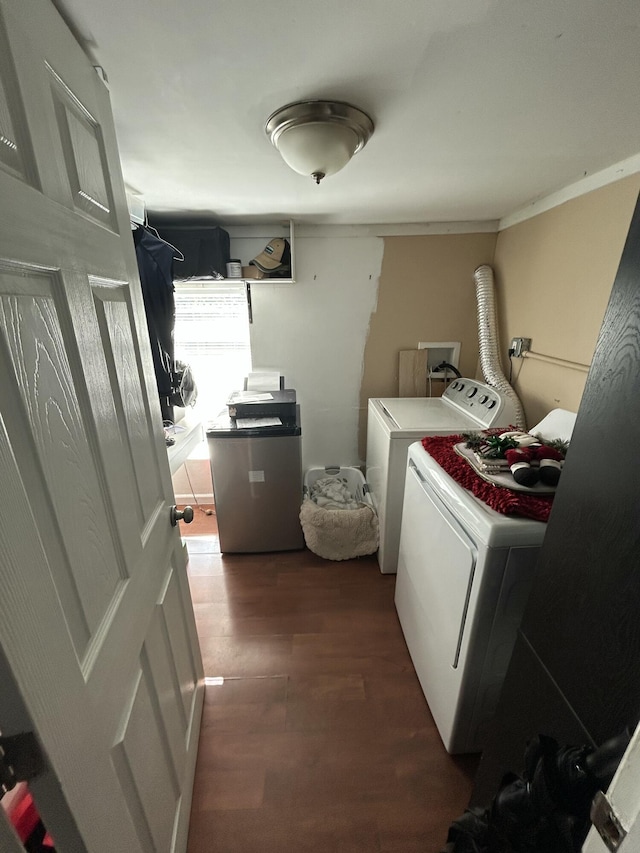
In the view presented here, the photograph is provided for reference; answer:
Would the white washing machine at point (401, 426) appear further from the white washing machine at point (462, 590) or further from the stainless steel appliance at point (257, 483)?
the stainless steel appliance at point (257, 483)

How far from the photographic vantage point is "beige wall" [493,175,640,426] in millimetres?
1423

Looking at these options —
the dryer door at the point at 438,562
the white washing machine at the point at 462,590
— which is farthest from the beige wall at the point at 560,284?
the dryer door at the point at 438,562

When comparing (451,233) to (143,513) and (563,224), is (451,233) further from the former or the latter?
(143,513)

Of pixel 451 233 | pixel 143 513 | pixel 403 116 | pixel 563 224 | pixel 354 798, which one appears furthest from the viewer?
pixel 451 233

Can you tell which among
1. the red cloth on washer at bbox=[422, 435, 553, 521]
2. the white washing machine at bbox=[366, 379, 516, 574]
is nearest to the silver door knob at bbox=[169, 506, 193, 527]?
the red cloth on washer at bbox=[422, 435, 553, 521]

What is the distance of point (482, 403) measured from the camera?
2.04 meters

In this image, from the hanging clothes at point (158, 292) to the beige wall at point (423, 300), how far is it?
4.54 ft

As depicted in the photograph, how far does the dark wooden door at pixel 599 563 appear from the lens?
540 millimetres

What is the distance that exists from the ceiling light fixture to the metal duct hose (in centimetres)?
143

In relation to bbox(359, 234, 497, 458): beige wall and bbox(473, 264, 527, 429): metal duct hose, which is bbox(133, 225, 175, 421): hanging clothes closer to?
bbox(359, 234, 497, 458): beige wall

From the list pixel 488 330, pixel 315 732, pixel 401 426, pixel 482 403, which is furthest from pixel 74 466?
pixel 488 330

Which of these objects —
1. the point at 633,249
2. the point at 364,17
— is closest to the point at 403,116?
the point at 364,17

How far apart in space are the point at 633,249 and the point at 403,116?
33.6 inches

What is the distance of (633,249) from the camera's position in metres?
0.55
